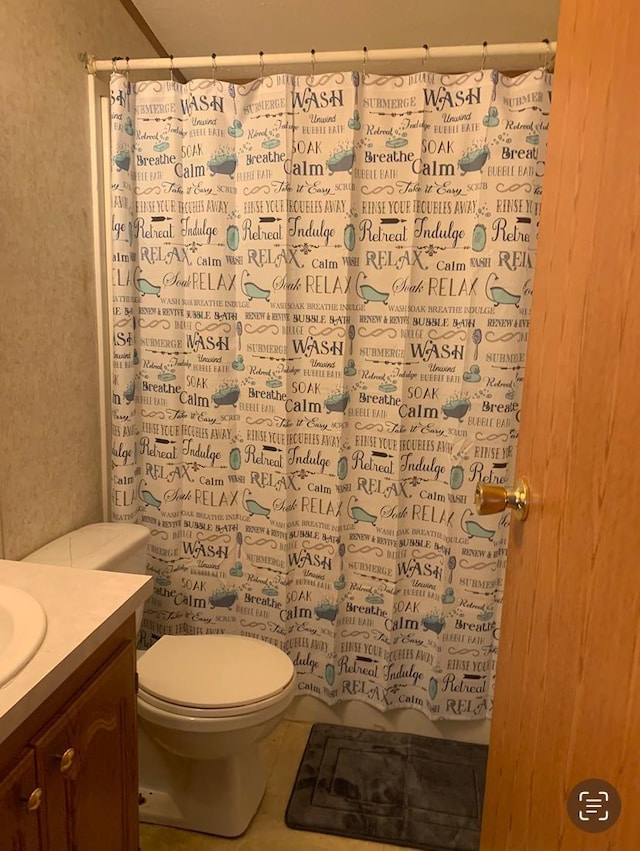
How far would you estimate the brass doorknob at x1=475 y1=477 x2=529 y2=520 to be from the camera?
927 mm

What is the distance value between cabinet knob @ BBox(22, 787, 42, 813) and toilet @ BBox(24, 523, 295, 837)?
604 millimetres

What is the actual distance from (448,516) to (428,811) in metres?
0.83

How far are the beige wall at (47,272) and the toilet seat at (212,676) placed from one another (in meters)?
0.47

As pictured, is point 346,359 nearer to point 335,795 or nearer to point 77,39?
point 77,39

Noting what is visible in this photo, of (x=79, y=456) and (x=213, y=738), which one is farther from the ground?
(x=79, y=456)

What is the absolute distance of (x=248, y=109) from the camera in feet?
5.63

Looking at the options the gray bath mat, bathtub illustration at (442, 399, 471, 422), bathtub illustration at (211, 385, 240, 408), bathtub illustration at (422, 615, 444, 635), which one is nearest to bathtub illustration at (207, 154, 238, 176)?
bathtub illustration at (211, 385, 240, 408)

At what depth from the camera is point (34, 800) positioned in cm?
83

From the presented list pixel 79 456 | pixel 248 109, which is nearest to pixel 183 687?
pixel 79 456

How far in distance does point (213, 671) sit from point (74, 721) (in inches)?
26.0

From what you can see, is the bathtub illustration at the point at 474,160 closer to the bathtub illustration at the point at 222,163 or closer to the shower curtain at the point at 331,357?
the shower curtain at the point at 331,357

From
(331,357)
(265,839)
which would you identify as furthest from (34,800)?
(331,357)

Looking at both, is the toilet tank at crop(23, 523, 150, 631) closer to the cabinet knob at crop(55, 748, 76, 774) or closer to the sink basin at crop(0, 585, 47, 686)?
the sink basin at crop(0, 585, 47, 686)

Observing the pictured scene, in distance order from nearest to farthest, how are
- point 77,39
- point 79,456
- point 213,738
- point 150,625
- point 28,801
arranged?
point 28,801, point 213,738, point 77,39, point 79,456, point 150,625
